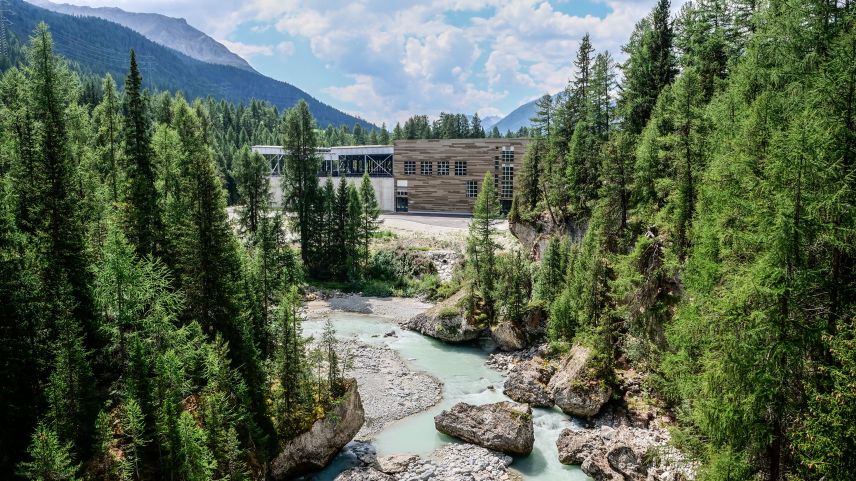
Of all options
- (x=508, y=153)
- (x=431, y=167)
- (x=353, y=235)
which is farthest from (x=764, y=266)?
(x=431, y=167)

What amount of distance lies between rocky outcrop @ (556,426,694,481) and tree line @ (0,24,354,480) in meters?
10.8

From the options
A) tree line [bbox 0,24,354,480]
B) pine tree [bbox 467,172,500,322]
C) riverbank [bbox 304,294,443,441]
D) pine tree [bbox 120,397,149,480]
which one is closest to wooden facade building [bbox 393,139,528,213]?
pine tree [bbox 467,172,500,322]

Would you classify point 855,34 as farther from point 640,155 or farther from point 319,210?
point 319,210

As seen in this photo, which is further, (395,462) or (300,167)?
(300,167)

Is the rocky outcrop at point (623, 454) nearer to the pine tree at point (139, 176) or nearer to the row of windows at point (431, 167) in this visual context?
the pine tree at point (139, 176)

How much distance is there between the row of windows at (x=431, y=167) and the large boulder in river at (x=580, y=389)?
172 feet

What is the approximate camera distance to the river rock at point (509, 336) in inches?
1385

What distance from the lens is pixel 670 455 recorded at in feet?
65.2

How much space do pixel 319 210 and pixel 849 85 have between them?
46324 mm

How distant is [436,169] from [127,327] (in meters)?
60.3

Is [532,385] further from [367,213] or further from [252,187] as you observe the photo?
[252,187]

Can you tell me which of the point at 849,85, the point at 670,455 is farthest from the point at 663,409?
the point at 849,85

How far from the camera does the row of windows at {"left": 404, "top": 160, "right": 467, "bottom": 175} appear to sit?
253 feet

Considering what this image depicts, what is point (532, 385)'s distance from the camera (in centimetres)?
2822
